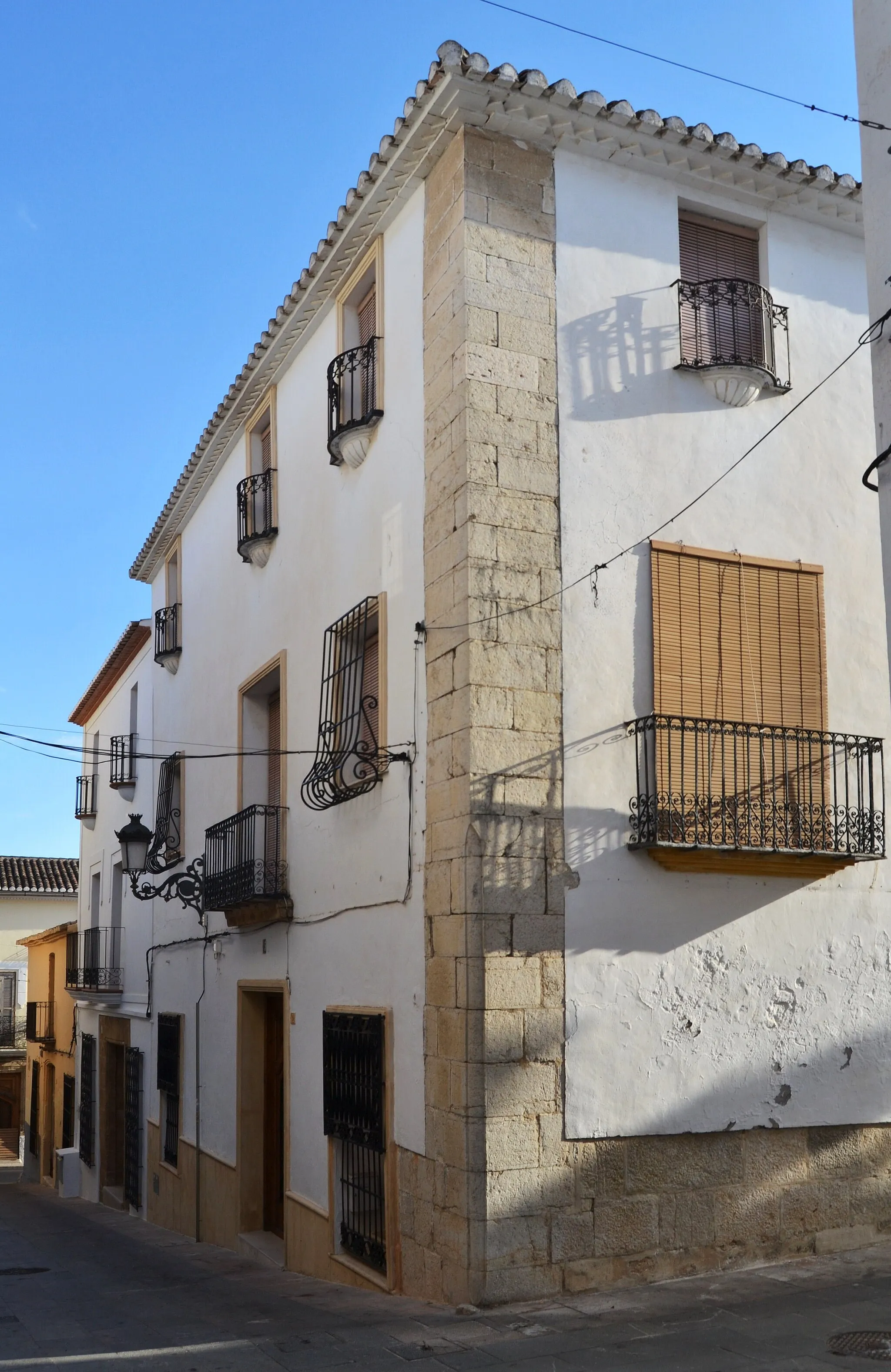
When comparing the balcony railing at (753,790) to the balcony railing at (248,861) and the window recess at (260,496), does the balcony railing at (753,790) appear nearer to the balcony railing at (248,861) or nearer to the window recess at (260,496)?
the balcony railing at (248,861)

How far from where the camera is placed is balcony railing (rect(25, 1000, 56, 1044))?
2728cm

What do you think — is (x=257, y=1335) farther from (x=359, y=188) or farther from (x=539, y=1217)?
(x=359, y=188)

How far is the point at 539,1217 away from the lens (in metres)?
7.81

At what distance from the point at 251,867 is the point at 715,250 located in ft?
20.5

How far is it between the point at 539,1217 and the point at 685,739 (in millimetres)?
2994

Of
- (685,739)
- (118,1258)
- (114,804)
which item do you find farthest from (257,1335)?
(114,804)

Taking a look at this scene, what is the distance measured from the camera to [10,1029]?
3356 cm

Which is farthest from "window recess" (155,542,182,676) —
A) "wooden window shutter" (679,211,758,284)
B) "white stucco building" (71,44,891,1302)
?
"wooden window shutter" (679,211,758,284)

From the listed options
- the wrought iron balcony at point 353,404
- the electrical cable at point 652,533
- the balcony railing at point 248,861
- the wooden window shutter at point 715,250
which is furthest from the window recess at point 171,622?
the wooden window shutter at point 715,250

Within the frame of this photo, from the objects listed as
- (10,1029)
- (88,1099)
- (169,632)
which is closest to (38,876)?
(10,1029)

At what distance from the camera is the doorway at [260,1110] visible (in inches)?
500

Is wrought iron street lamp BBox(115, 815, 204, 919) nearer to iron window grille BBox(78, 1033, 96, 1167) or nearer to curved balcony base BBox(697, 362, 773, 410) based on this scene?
curved balcony base BBox(697, 362, 773, 410)

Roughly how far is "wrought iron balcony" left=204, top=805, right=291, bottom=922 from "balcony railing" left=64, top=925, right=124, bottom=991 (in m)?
7.51

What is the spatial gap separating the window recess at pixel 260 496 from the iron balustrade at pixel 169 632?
3446 mm
